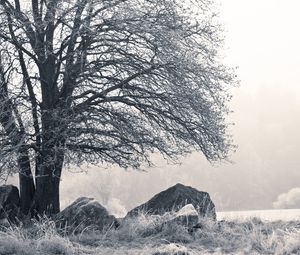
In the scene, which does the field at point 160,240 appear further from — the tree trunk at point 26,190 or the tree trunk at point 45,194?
the tree trunk at point 26,190

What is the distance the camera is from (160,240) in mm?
9805

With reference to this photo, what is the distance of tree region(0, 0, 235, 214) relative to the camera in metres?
13.1

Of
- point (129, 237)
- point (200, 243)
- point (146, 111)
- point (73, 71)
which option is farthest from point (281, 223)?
point (73, 71)

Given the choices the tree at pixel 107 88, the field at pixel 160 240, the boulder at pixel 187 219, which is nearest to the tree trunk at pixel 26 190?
the tree at pixel 107 88

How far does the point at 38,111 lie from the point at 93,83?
1668mm

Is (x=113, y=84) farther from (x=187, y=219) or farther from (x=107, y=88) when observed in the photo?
(x=187, y=219)

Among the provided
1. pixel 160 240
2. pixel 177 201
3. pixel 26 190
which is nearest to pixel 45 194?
pixel 26 190

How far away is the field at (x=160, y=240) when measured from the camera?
854 cm

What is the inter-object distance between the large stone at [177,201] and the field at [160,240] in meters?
1.66

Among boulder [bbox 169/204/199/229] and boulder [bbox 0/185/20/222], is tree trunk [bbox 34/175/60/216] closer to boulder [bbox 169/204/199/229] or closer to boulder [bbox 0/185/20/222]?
boulder [bbox 0/185/20/222]

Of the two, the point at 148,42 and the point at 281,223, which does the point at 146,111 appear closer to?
the point at 148,42

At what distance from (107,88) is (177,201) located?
3.32 meters

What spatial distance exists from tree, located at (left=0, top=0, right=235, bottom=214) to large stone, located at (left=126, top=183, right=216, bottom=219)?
123 cm

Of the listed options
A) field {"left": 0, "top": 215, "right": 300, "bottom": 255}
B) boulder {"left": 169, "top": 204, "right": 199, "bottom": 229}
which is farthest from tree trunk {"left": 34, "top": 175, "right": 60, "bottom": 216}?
boulder {"left": 169, "top": 204, "right": 199, "bottom": 229}
